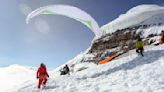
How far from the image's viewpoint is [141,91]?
15031 millimetres

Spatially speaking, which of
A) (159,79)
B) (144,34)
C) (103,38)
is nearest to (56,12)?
(159,79)

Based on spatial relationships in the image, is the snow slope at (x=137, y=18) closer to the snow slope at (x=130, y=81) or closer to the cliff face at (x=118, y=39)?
the cliff face at (x=118, y=39)

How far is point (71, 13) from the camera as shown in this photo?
2717 centimetres

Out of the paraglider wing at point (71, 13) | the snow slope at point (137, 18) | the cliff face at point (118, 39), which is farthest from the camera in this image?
the snow slope at point (137, 18)

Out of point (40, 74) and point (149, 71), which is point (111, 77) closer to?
point (149, 71)

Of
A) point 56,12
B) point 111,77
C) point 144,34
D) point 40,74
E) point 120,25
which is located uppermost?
point 120,25

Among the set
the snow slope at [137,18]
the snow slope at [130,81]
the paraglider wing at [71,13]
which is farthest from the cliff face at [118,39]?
the snow slope at [130,81]

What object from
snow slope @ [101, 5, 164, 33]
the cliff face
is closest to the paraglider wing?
the cliff face

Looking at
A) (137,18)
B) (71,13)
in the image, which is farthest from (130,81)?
(137,18)

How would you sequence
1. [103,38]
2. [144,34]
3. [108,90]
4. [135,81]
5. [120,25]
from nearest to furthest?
[108,90] < [135,81] < [144,34] < [103,38] < [120,25]

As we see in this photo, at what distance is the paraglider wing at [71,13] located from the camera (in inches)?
1046

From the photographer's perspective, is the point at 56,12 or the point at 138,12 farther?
the point at 138,12

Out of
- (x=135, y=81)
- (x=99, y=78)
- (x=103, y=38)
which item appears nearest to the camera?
(x=135, y=81)

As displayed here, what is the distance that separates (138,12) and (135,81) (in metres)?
90.0
